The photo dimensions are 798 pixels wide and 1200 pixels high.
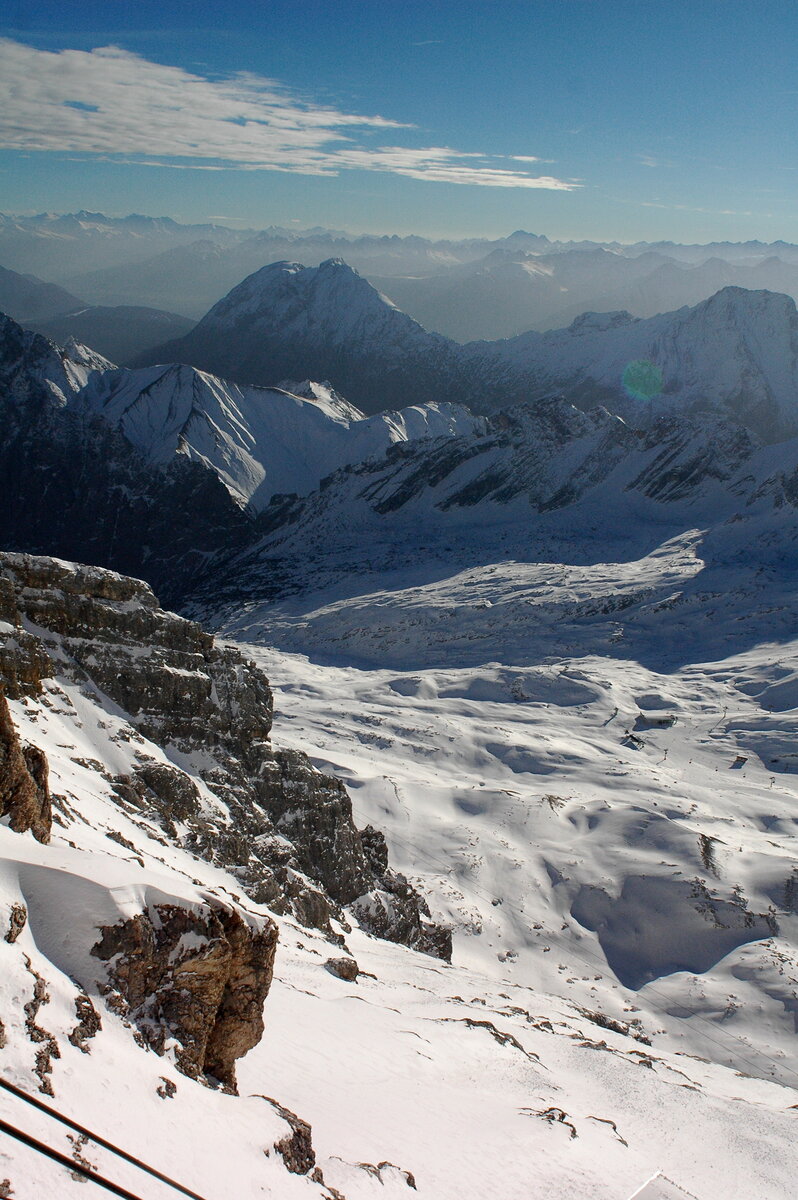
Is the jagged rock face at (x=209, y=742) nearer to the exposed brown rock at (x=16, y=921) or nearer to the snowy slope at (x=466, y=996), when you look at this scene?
the snowy slope at (x=466, y=996)

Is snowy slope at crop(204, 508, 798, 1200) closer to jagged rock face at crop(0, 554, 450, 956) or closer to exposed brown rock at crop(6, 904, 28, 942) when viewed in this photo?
exposed brown rock at crop(6, 904, 28, 942)

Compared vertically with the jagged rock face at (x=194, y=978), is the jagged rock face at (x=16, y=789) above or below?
above

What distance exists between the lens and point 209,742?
49.6 meters

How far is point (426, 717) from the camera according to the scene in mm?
102875

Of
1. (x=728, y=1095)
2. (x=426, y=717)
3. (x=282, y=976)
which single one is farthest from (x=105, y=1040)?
(x=426, y=717)

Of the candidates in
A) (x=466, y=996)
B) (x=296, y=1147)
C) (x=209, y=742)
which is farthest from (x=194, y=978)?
Answer: (x=209, y=742)

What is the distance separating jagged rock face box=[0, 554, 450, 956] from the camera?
139ft

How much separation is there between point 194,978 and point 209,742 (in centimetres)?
3306

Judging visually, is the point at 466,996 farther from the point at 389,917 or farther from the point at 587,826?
the point at 587,826

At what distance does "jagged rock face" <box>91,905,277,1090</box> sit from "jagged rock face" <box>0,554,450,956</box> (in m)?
21.7

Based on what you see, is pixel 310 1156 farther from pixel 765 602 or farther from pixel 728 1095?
pixel 765 602

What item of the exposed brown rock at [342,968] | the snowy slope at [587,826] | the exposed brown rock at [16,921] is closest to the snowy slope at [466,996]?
the snowy slope at [587,826]

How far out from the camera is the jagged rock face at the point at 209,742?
42.4 meters

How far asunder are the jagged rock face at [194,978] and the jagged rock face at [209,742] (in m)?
21.7
